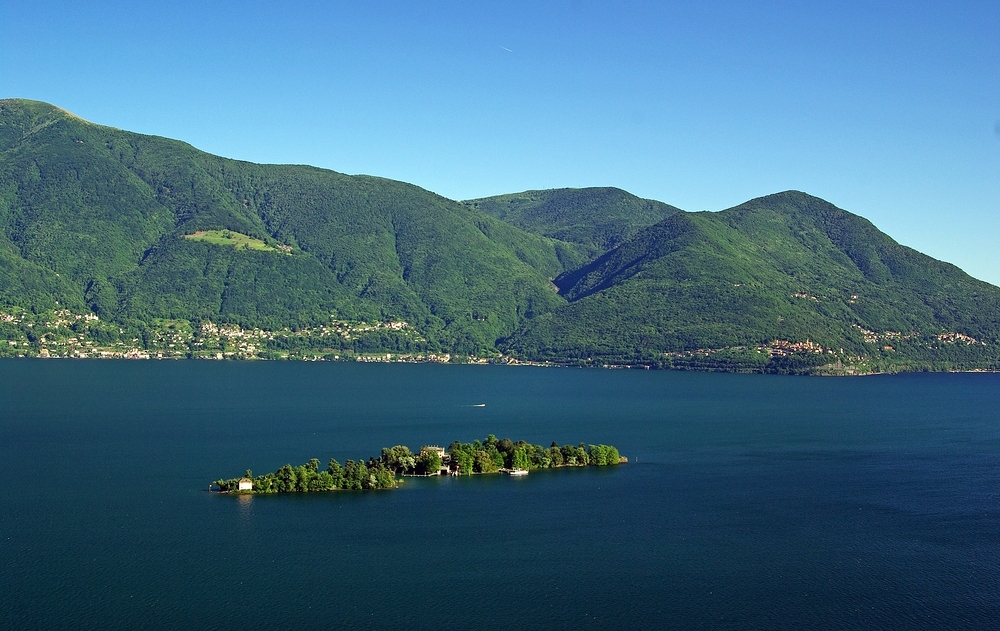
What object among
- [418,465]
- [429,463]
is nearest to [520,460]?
[429,463]

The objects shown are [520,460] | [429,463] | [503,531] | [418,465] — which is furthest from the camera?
[520,460]

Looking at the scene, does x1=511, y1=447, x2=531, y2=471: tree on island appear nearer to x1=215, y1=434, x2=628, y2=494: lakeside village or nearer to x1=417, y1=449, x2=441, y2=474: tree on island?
x1=215, y1=434, x2=628, y2=494: lakeside village

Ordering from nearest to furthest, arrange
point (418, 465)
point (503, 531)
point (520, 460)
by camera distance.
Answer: point (503, 531)
point (418, 465)
point (520, 460)

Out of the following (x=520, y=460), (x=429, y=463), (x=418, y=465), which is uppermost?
(x=520, y=460)

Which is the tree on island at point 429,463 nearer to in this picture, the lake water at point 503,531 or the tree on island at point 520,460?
the lake water at point 503,531

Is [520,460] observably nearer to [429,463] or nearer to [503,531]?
[429,463]

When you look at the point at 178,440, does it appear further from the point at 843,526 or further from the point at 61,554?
the point at 843,526
